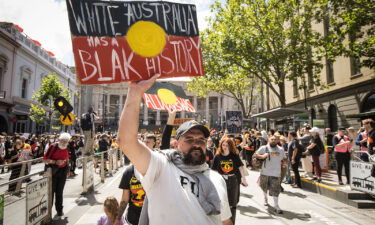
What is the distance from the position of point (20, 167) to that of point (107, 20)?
→ 208 inches

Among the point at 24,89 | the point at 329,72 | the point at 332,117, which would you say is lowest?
the point at 332,117

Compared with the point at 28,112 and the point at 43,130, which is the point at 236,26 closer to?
the point at 28,112

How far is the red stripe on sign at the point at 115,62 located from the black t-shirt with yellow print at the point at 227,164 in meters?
3.65

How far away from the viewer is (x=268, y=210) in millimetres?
6918

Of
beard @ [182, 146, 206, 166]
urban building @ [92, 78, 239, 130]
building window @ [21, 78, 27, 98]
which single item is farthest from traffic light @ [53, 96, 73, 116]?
urban building @ [92, 78, 239, 130]

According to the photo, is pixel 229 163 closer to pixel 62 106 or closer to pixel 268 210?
pixel 268 210

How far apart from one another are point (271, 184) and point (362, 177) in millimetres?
2690

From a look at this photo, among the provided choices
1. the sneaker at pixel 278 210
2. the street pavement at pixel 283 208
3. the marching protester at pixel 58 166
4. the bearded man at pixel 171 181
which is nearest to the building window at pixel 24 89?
the street pavement at pixel 283 208

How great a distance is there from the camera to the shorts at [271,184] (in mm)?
6838

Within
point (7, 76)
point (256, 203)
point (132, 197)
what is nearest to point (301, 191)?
point (256, 203)

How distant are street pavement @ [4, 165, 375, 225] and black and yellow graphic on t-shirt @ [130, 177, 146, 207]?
80.2 inches

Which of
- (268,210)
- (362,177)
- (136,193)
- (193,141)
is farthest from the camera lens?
(362,177)

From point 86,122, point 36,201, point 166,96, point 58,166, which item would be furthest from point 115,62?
point 86,122

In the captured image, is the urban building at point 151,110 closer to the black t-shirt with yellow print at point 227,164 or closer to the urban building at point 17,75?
the urban building at point 17,75
